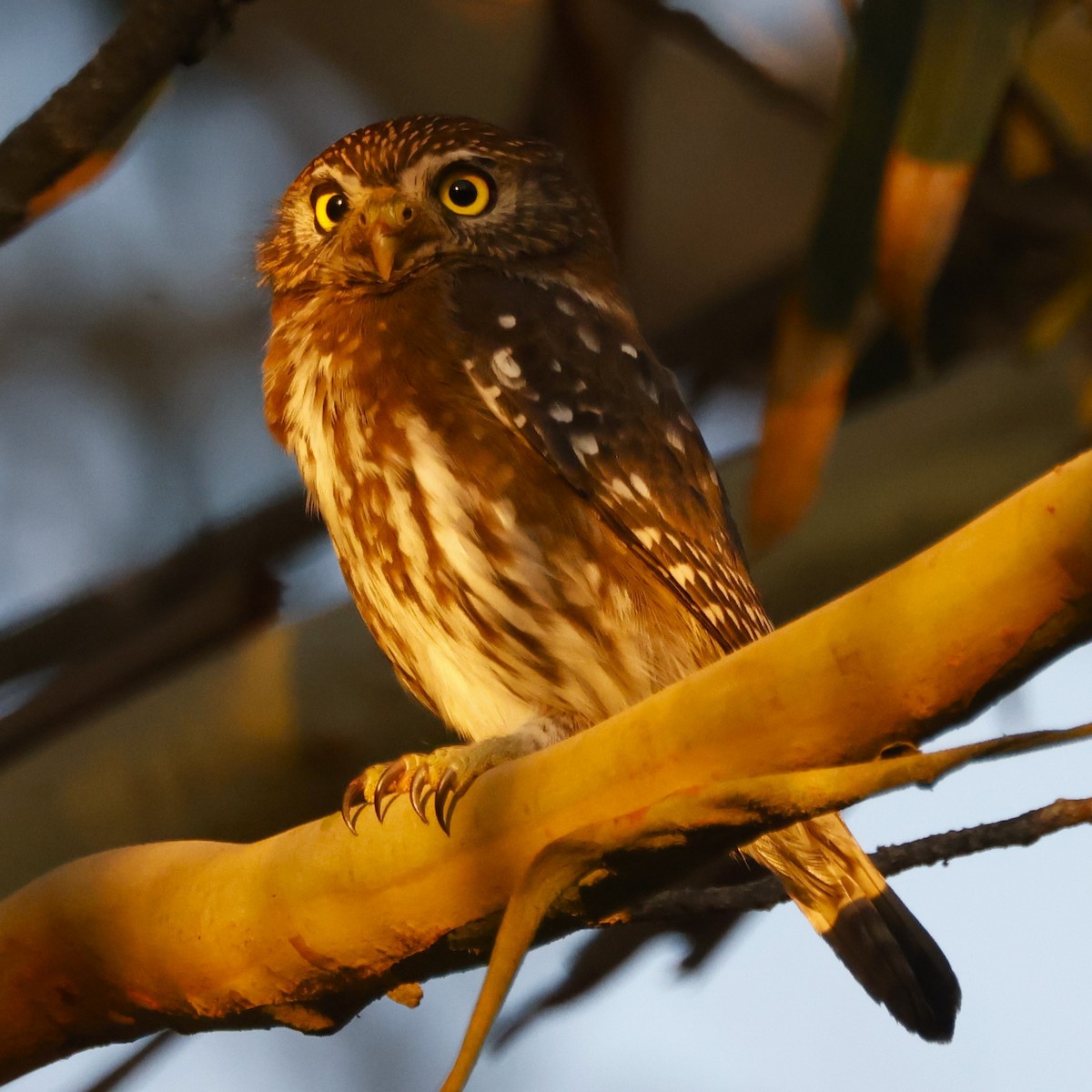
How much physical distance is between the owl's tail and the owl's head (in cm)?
115

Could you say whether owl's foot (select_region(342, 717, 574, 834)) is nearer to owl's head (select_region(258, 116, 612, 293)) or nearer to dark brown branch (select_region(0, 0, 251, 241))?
owl's head (select_region(258, 116, 612, 293))

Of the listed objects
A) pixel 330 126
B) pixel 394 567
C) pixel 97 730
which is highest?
pixel 330 126

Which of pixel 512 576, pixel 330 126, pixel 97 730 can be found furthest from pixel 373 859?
pixel 330 126

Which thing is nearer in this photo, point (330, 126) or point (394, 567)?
point (394, 567)

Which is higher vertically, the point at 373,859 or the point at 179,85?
the point at 179,85

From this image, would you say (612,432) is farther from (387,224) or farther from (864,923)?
(864,923)

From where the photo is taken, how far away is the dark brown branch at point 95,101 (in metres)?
2.49

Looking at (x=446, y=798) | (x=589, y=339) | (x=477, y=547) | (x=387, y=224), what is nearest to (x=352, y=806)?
(x=446, y=798)

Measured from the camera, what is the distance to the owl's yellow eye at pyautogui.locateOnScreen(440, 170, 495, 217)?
113 inches

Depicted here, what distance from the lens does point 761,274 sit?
429cm

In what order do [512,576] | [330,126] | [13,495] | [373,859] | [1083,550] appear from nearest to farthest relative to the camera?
[1083,550], [373,859], [512,576], [13,495], [330,126]

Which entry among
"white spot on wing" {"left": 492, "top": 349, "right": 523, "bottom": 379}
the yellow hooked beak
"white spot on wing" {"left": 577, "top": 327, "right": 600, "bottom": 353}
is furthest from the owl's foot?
the yellow hooked beak

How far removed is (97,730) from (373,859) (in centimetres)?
140

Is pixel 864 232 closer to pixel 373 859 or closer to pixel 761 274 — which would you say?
pixel 761 274
